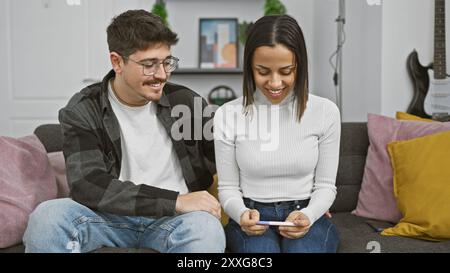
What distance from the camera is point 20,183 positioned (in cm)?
146

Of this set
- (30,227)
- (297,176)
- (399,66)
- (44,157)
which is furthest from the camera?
(399,66)

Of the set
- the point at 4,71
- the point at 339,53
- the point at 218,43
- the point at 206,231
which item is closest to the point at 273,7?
the point at 218,43

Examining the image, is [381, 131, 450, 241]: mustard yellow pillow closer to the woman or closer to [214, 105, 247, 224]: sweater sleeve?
the woman

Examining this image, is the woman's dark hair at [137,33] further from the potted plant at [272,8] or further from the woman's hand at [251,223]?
the potted plant at [272,8]

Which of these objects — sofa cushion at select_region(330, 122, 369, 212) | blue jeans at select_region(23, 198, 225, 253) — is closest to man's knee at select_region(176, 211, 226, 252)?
blue jeans at select_region(23, 198, 225, 253)

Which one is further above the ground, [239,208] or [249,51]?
[249,51]

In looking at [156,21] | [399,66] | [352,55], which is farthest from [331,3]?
[156,21]

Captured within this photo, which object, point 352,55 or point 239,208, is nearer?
point 239,208

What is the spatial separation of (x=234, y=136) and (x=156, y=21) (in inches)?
13.5

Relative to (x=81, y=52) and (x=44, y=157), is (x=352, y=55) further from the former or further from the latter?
(x=44, y=157)

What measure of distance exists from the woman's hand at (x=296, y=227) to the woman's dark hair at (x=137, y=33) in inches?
20.2

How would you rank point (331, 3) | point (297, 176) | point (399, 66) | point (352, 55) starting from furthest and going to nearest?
1. point (331, 3)
2. point (352, 55)
3. point (399, 66)
4. point (297, 176)

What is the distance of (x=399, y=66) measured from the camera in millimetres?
2545
